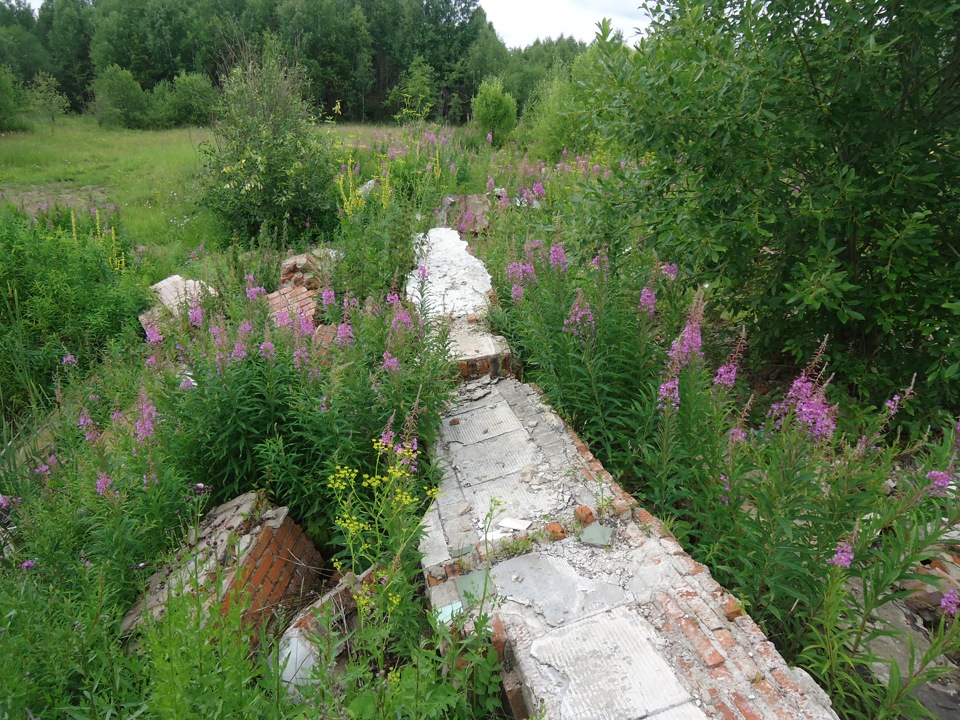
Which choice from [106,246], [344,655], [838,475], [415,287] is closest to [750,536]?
[838,475]

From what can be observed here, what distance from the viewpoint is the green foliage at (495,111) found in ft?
49.4

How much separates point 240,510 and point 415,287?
3.03m

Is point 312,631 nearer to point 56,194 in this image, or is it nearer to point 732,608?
point 732,608

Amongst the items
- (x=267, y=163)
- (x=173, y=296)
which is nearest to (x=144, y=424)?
(x=173, y=296)

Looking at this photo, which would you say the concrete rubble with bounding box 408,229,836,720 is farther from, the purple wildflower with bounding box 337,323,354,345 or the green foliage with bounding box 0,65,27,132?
the green foliage with bounding box 0,65,27,132

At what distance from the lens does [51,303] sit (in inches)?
259

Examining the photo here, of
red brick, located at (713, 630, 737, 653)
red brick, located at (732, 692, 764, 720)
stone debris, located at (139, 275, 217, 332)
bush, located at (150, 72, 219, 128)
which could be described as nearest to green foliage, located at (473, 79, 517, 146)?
stone debris, located at (139, 275, 217, 332)

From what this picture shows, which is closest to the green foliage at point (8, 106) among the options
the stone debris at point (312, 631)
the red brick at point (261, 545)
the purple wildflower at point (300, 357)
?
the purple wildflower at point (300, 357)

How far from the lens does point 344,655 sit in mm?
2846

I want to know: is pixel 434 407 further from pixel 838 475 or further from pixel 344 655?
pixel 838 475

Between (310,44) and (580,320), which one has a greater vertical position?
(310,44)

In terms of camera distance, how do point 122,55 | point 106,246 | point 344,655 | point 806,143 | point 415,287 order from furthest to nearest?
point 122,55 < point 106,246 < point 415,287 < point 806,143 < point 344,655

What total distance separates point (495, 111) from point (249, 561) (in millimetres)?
14532

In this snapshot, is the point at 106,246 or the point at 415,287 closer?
the point at 415,287
